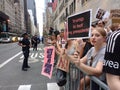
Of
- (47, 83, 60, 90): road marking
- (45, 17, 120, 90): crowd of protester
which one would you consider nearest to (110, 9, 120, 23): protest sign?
(45, 17, 120, 90): crowd of protester

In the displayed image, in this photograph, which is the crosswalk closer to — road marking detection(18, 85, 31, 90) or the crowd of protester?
road marking detection(18, 85, 31, 90)

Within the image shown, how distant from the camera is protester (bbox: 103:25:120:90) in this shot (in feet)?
7.59

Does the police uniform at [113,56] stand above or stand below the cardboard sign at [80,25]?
below

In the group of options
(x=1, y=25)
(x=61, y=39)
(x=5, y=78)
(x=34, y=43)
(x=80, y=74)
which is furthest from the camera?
(x=1, y=25)

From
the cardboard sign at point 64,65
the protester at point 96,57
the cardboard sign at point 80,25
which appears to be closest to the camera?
the protester at point 96,57

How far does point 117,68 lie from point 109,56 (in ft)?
0.39

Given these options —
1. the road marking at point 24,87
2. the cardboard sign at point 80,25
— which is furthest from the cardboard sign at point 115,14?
the road marking at point 24,87

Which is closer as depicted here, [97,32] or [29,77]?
[97,32]

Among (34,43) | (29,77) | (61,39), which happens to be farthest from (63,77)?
(34,43)

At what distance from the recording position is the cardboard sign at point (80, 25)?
430cm

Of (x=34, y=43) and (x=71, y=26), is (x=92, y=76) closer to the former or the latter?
(x=71, y=26)

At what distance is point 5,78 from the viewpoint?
12.1m

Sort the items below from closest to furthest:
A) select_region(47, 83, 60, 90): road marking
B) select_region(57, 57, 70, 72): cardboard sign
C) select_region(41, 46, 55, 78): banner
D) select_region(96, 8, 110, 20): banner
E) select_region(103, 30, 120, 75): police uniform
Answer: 1. select_region(103, 30, 120, 75): police uniform
2. select_region(96, 8, 110, 20): banner
3. select_region(57, 57, 70, 72): cardboard sign
4. select_region(41, 46, 55, 78): banner
5. select_region(47, 83, 60, 90): road marking

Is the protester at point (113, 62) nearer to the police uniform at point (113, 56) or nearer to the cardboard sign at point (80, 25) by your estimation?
the police uniform at point (113, 56)
